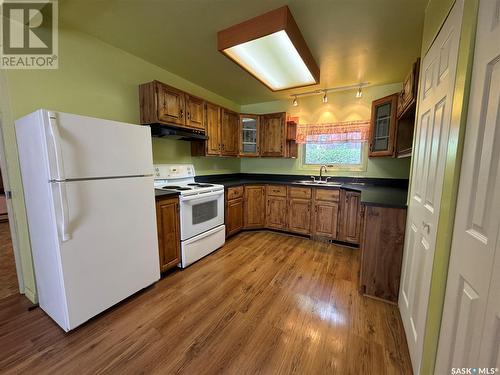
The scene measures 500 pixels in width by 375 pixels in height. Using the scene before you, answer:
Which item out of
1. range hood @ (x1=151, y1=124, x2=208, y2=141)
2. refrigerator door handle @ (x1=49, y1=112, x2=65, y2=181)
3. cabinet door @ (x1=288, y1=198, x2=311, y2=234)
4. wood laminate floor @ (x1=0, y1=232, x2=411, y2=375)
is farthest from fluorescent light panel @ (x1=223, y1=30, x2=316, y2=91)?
wood laminate floor @ (x1=0, y1=232, x2=411, y2=375)

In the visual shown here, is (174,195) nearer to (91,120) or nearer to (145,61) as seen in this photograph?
(91,120)

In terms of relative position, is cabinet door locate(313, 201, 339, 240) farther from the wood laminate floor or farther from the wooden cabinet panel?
the wood laminate floor

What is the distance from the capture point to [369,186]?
2955 mm

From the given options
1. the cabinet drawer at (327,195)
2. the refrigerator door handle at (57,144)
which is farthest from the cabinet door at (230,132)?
the refrigerator door handle at (57,144)

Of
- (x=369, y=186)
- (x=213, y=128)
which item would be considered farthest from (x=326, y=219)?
(x=213, y=128)

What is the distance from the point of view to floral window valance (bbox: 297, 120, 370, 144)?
3223mm

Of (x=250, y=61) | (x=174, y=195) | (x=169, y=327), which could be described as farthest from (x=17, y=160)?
(x=250, y=61)

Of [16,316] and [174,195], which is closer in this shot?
[16,316]

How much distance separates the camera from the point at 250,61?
198 centimetres

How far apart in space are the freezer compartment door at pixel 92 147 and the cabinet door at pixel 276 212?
7.21 feet

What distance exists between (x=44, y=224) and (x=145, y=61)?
2.07 metres

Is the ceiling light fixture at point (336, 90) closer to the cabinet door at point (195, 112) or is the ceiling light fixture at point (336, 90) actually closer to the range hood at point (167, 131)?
the cabinet door at point (195, 112)

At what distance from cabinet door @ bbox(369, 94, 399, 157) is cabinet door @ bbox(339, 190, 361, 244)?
0.67m

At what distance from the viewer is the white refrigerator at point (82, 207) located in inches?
53.3
